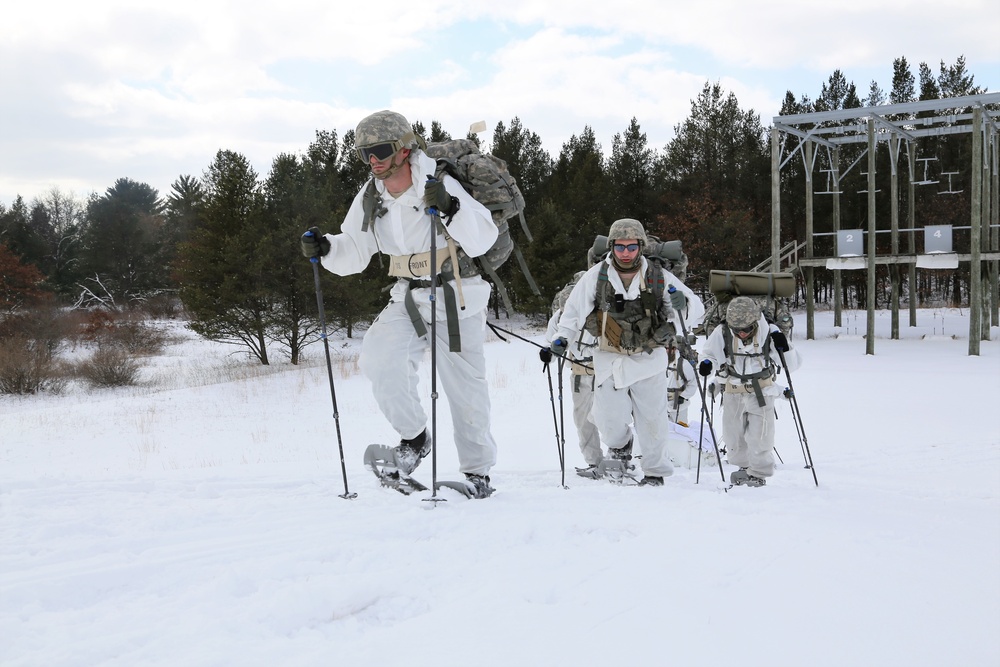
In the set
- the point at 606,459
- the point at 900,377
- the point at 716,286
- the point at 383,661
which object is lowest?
the point at 900,377

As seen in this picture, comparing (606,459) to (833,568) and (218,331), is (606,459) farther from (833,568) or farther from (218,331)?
(218,331)

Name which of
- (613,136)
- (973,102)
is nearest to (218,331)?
(973,102)

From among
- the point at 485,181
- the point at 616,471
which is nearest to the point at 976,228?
the point at 616,471

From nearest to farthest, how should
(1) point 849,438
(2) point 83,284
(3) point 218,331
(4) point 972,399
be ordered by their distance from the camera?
(1) point 849,438
(4) point 972,399
(3) point 218,331
(2) point 83,284

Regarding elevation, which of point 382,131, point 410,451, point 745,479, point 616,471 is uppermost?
point 382,131

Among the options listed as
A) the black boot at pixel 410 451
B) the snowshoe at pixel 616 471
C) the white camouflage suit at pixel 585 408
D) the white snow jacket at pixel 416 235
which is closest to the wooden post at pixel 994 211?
the white camouflage suit at pixel 585 408

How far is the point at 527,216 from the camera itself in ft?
118

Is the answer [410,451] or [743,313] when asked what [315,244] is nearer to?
[410,451]

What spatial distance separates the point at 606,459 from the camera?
269 inches

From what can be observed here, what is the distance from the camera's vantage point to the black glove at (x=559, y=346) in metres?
6.31

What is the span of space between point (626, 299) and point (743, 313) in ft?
6.10

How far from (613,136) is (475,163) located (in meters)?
39.6

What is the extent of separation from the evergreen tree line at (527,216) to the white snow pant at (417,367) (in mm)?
19426

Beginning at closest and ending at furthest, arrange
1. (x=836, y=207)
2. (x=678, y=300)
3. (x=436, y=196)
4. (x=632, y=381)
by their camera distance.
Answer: (x=436, y=196)
(x=678, y=300)
(x=632, y=381)
(x=836, y=207)
